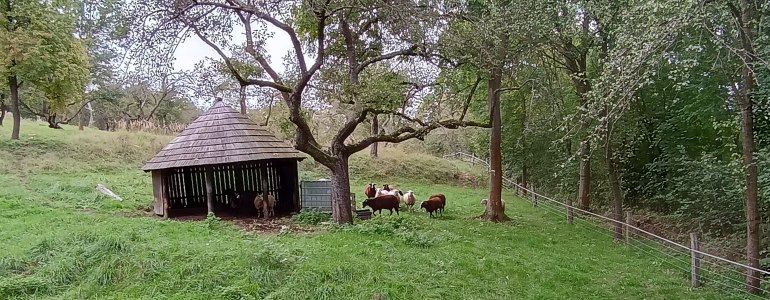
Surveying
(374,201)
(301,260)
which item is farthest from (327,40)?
(301,260)

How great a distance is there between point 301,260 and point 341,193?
3681 mm

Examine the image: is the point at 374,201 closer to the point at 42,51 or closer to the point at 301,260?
the point at 301,260

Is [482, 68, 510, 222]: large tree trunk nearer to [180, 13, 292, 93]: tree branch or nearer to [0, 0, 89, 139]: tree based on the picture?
[180, 13, 292, 93]: tree branch

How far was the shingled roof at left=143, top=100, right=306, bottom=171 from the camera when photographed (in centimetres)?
1189

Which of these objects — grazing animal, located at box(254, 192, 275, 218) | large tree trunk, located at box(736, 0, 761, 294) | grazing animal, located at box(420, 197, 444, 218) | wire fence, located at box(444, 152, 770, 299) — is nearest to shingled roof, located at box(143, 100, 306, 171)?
grazing animal, located at box(254, 192, 275, 218)

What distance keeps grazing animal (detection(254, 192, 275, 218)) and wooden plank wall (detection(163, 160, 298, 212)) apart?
87cm

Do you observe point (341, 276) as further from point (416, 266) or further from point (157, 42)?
point (157, 42)

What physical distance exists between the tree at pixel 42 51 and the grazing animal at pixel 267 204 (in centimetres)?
1146

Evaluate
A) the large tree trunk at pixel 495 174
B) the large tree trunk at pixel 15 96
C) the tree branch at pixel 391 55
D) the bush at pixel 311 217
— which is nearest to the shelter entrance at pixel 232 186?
the bush at pixel 311 217

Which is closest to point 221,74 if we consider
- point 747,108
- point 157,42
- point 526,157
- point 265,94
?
point 157,42

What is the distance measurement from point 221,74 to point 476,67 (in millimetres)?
5438

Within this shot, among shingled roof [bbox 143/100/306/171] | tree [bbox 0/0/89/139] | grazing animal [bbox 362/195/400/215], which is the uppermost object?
Result: tree [bbox 0/0/89/139]

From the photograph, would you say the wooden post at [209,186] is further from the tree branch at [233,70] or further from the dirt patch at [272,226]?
the tree branch at [233,70]

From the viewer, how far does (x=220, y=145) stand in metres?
12.2
